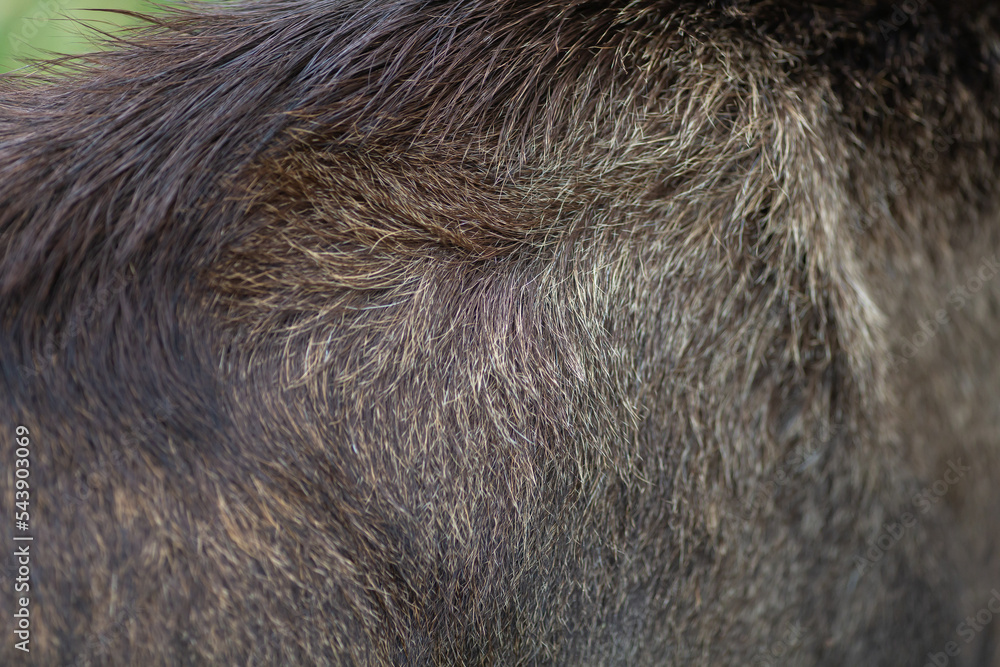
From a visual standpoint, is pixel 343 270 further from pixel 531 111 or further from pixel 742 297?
pixel 742 297

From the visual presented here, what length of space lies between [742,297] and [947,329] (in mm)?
248

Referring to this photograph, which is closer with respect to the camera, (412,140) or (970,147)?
(970,147)

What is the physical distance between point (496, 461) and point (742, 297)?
36cm

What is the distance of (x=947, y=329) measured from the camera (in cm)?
90

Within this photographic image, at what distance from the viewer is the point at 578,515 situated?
938 mm

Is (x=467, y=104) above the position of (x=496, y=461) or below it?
above

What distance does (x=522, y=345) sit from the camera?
93cm

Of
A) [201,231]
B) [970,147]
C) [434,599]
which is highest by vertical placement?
[970,147]

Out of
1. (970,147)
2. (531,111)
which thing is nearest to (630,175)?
(531,111)

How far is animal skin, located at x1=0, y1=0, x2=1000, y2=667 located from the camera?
2.85ft

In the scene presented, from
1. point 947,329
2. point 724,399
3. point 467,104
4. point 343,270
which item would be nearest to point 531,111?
point 467,104

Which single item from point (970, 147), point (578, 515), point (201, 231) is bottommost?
point (578, 515)

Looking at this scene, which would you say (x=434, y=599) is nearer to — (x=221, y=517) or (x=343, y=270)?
(x=221, y=517)

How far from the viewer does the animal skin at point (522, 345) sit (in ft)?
2.85
